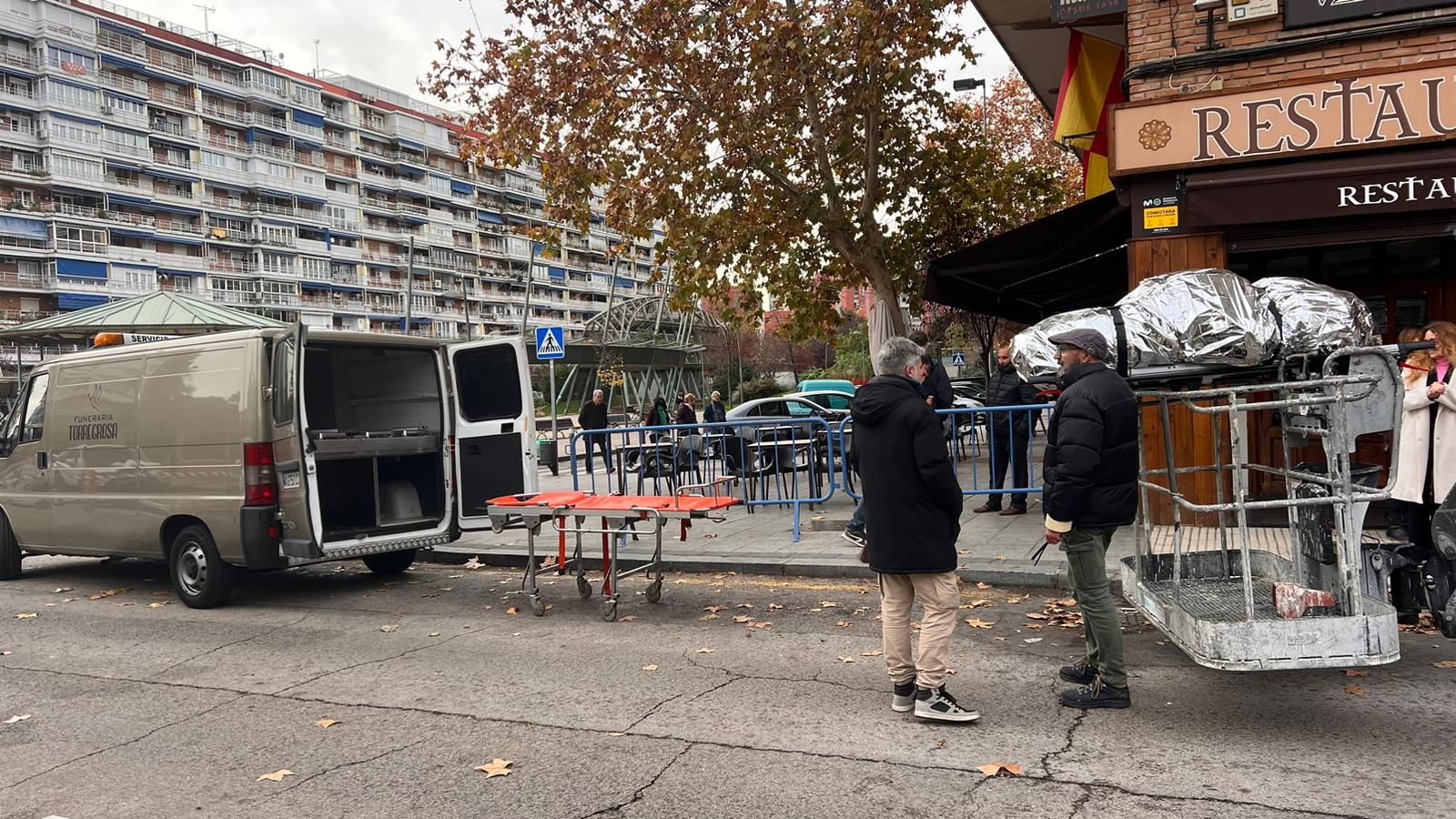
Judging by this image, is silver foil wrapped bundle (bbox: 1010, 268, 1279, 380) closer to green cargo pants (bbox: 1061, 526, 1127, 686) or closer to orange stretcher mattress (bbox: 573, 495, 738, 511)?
green cargo pants (bbox: 1061, 526, 1127, 686)

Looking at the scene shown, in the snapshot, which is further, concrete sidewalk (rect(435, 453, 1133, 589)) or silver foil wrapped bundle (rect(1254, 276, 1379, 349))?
concrete sidewalk (rect(435, 453, 1133, 589))

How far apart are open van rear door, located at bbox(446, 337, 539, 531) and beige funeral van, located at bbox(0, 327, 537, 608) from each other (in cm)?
1

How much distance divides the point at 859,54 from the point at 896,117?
5.57 ft

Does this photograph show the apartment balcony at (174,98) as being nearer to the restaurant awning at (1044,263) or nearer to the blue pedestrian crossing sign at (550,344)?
the blue pedestrian crossing sign at (550,344)

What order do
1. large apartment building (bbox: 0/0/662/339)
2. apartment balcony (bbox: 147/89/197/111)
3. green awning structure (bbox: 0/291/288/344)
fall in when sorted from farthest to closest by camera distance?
apartment balcony (bbox: 147/89/197/111) < large apartment building (bbox: 0/0/662/339) < green awning structure (bbox: 0/291/288/344)

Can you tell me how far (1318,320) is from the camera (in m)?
5.38

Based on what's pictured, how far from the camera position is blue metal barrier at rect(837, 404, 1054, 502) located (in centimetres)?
929

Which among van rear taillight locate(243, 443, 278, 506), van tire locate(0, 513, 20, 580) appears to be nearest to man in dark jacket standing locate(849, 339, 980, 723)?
van rear taillight locate(243, 443, 278, 506)

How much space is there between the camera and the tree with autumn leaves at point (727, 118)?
12.1 meters

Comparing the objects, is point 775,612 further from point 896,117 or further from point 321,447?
point 896,117

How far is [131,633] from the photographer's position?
7.23 metres

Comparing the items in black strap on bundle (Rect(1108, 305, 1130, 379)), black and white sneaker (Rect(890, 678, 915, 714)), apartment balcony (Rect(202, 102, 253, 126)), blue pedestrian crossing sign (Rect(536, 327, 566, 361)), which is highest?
apartment balcony (Rect(202, 102, 253, 126))

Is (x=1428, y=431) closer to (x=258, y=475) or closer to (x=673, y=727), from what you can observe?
(x=673, y=727)

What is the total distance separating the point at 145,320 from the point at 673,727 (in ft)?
49.1
